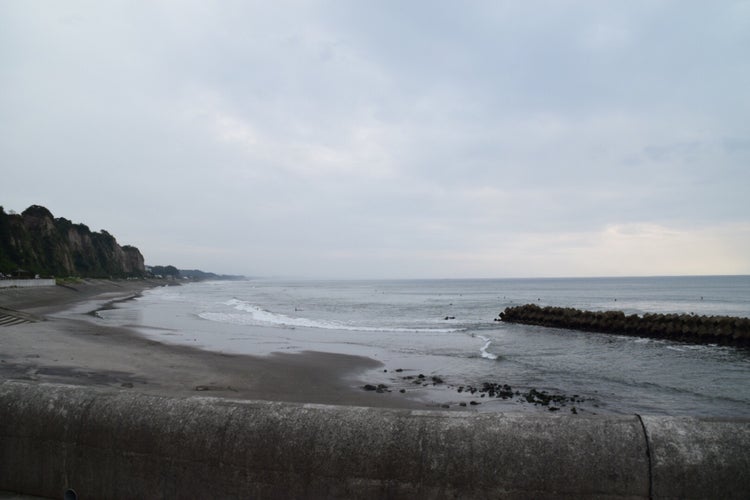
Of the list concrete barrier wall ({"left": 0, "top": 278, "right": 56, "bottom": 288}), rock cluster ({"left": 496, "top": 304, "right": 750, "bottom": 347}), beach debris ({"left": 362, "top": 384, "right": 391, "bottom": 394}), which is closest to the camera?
beach debris ({"left": 362, "top": 384, "right": 391, "bottom": 394})

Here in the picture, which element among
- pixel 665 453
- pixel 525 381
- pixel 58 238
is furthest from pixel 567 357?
pixel 58 238

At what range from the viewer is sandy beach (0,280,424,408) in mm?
10891

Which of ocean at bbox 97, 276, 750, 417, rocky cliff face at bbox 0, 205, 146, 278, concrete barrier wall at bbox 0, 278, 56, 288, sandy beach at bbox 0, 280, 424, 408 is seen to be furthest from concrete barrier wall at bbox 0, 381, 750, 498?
rocky cliff face at bbox 0, 205, 146, 278

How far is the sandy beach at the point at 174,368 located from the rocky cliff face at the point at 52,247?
58.4 meters

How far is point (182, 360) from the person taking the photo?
15.3m

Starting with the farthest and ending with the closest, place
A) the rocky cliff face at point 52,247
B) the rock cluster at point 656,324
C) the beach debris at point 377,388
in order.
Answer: the rocky cliff face at point 52,247 < the rock cluster at point 656,324 < the beach debris at point 377,388

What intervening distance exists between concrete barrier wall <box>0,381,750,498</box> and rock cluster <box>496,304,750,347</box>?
87.4 feet

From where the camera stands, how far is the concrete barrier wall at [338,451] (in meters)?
2.59

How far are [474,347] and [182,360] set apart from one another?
42.9ft

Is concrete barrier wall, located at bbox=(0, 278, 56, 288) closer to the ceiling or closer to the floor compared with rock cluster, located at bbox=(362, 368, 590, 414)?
closer to the ceiling

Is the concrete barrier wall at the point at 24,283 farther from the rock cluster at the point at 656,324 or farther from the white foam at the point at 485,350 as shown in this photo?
the rock cluster at the point at 656,324

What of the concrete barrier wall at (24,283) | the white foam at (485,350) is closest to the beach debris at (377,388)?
the white foam at (485,350)

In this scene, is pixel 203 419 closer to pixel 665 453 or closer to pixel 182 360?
pixel 665 453

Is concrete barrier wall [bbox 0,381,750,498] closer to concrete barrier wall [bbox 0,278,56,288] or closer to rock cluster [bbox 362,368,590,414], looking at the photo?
rock cluster [bbox 362,368,590,414]
